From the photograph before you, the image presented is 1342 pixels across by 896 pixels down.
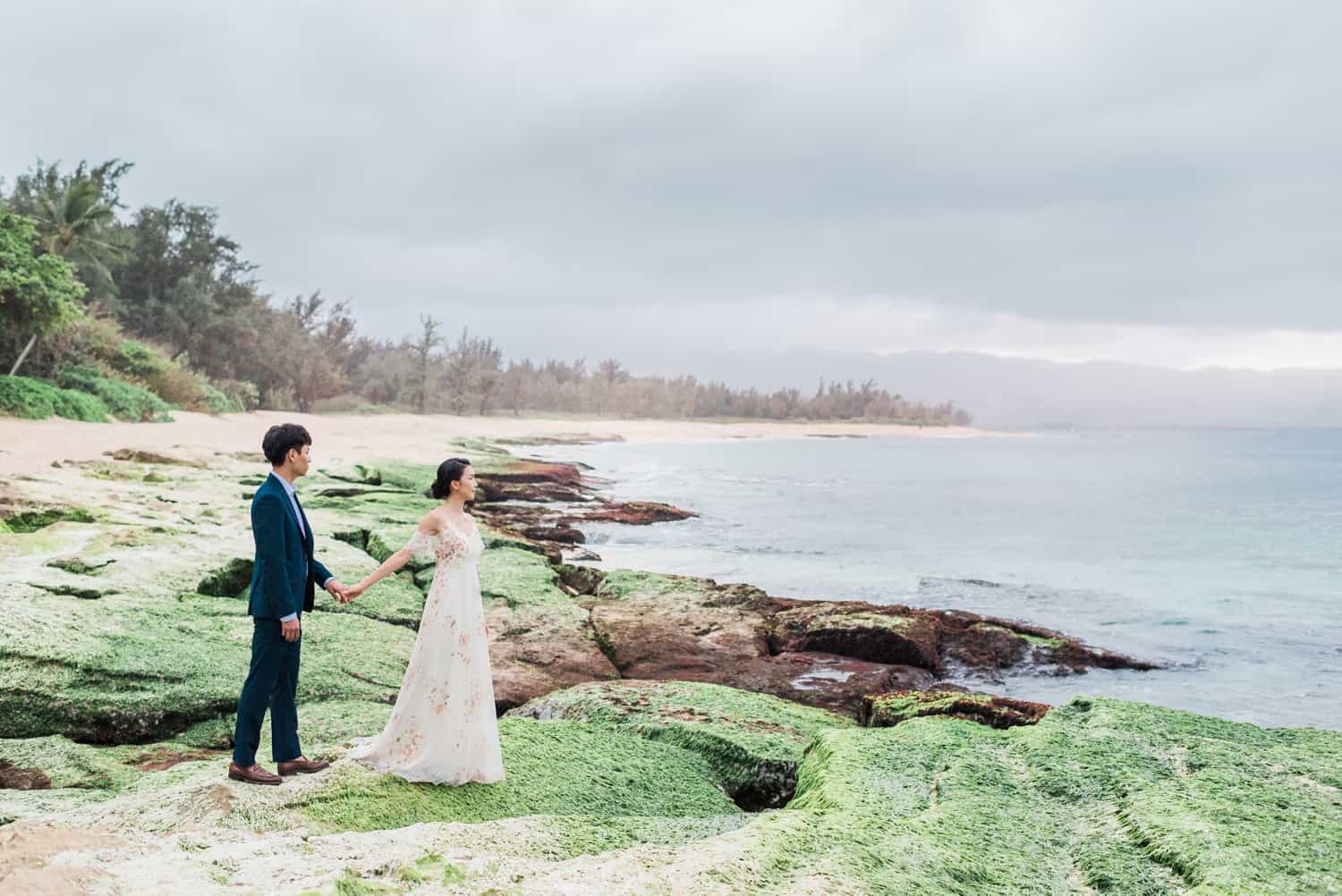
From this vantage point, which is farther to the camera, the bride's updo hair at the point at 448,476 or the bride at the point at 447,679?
the bride's updo hair at the point at 448,476

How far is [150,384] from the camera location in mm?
32469

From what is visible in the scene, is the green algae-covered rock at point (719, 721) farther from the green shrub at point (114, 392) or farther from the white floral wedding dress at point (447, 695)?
the green shrub at point (114, 392)

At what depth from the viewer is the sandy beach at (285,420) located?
18.6 metres

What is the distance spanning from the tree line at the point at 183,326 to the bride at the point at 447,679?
24975 millimetres

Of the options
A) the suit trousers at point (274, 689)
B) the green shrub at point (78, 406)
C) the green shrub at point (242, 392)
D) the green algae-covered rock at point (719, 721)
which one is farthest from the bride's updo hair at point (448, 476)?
the green shrub at point (242, 392)

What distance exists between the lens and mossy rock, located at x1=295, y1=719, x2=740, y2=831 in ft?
13.9

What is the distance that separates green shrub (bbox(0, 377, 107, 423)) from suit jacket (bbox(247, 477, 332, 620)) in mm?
23789

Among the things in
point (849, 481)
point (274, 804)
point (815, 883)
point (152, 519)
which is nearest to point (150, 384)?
point (152, 519)

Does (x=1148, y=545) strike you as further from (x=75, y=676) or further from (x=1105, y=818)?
(x=75, y=676)

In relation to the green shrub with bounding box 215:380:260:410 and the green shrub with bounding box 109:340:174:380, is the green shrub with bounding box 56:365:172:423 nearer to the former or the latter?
the green shrub with bounding box 109:340:174:380

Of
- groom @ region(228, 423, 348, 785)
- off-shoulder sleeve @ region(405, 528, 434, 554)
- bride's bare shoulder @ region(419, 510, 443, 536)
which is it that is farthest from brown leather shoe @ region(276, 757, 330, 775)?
bride's bare shoulder @ region(419, 510, 443, 536)

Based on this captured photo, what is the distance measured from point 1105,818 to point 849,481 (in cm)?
3698

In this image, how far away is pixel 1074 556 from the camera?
2203cm

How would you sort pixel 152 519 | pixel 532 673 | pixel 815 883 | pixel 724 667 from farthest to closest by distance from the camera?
pixel 152 519 < pixel 724 667 < pixel 532 673 < pixel 815 883
